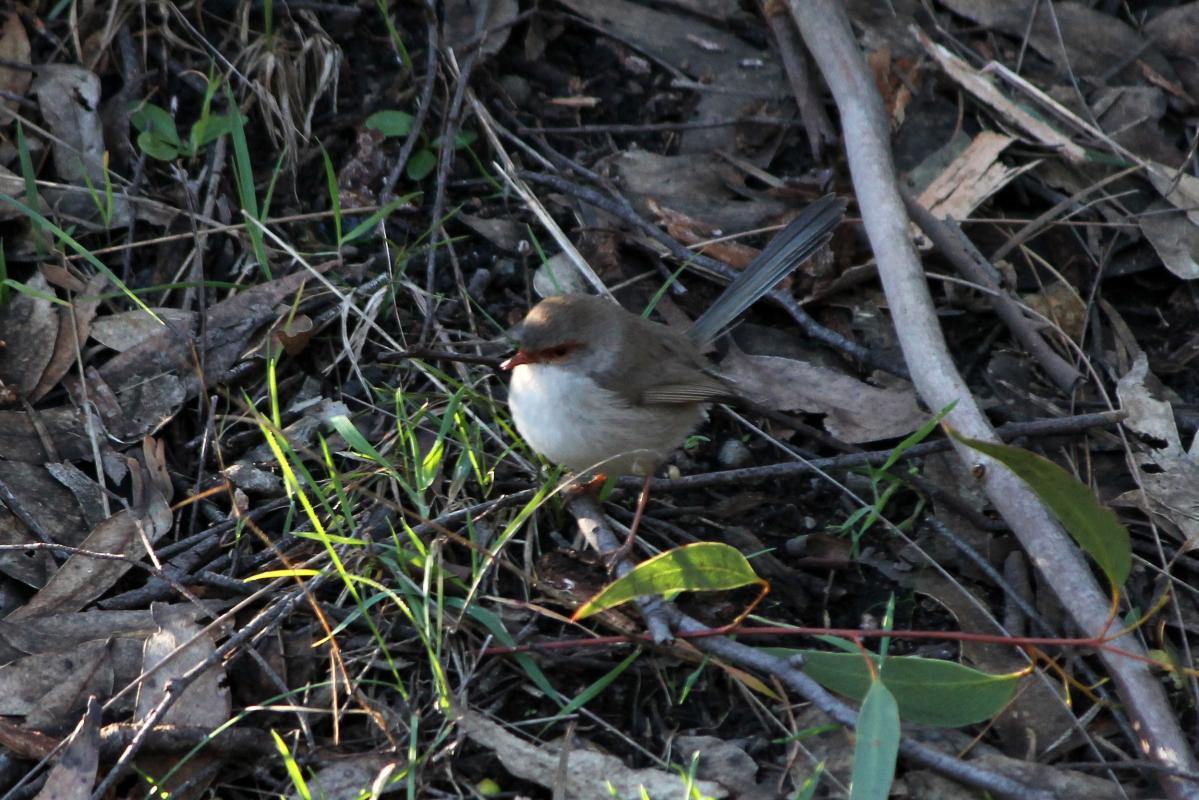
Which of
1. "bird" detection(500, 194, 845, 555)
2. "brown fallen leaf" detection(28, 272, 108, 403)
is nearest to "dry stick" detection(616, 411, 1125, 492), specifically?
"bird" detection(500, 194, 845, 555)

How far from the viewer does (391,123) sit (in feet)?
20.5

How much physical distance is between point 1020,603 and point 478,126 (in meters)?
3.48

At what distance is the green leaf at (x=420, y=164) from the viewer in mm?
6219

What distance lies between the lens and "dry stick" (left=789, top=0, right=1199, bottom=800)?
4.07m

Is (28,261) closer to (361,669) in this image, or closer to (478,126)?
(478,126)

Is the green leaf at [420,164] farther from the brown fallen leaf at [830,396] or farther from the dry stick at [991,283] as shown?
the dry stick at [991,283]

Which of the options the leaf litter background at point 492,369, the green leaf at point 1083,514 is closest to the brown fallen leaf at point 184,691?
the leaf litter background at point 492,369

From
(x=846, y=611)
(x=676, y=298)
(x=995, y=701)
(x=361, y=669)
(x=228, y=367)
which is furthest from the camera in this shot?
(x=676, y=298)

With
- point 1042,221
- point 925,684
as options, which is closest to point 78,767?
point 925,684

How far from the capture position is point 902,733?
13.6 ft

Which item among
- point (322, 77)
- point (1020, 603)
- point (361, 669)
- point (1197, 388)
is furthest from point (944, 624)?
point (322, 77)

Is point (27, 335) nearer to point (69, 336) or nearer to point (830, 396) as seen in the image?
point (69, 336)

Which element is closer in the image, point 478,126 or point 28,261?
point 28,261

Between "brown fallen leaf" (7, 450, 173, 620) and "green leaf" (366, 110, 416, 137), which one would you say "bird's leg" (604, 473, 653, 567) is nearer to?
"brown fallen leaf" (7, 450, 173, 620)
